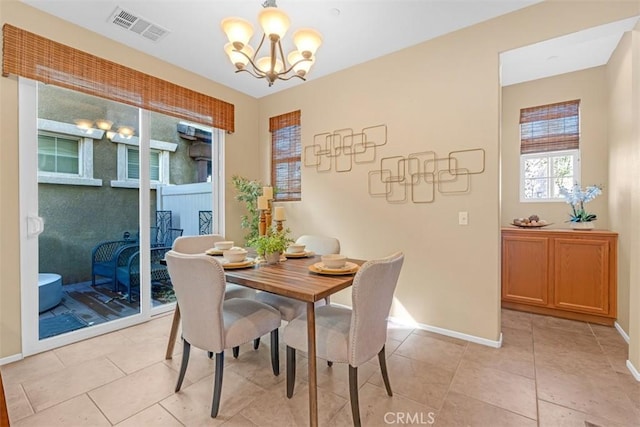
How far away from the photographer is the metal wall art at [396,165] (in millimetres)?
2637

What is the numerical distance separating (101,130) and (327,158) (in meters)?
2.37

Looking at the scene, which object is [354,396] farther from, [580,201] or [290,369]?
[580,201]

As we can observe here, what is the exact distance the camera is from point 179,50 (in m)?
2.95

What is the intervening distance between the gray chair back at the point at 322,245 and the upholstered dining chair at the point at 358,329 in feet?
3.01

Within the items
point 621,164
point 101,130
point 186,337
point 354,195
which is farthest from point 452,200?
point 101,130

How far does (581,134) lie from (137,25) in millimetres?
4798

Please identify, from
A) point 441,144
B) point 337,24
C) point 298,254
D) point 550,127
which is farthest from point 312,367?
point 550,127

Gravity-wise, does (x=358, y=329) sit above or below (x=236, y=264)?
below

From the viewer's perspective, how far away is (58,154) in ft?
8.31

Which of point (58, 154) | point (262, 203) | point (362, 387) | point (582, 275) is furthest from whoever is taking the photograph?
point (582, 275)

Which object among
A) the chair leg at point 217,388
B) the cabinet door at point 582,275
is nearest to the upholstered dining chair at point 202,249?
the chair leg at point 217,388

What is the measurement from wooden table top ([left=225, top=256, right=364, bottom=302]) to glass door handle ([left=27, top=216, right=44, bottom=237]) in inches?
70.9

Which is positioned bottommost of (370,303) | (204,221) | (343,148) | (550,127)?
(370,303)

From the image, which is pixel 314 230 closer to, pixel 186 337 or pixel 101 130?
pixel 186 337
